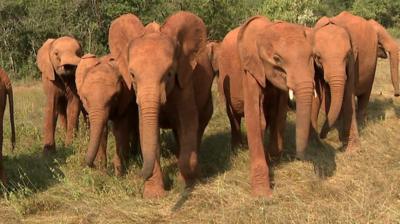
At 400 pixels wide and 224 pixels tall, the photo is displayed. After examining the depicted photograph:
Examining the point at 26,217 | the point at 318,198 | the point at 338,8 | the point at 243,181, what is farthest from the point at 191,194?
the point at 338,8

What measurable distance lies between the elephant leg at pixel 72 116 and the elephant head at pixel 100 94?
270 centimetres

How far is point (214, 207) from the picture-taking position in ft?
20.3

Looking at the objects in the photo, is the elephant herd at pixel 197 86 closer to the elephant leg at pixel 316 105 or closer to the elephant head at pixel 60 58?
the elephant leg at pixel 316 105

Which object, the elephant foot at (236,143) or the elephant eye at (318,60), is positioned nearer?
the elephant eye at (318,60)

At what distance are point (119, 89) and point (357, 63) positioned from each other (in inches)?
180

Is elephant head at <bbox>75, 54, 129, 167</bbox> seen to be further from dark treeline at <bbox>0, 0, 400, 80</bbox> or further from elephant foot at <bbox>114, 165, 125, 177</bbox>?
dark treeline at <bbox>0, 0, 400, 80</bbox>

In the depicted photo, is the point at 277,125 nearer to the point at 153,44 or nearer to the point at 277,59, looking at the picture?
the point at 277,59

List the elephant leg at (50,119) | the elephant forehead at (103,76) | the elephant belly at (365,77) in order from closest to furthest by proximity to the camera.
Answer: the elephant forehead at (103,76)
the elephant leg at (50,119)
the elephant belly at (365,77)

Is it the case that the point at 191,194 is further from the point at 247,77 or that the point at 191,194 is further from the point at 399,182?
the point at 399,182

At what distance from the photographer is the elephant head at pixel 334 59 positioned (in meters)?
7.45

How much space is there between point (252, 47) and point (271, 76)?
552 mm

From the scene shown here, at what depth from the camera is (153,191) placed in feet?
22.0

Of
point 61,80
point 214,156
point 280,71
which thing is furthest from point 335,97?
point 61,80

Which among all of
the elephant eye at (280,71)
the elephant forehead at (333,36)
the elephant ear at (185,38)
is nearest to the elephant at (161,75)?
the elephant ear at (185,38)
